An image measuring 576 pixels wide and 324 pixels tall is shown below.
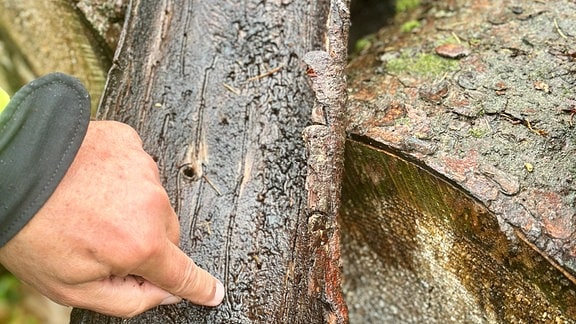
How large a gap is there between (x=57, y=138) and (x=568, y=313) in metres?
1.74

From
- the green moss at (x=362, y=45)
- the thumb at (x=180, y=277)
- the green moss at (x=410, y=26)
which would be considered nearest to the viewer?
the thumb at (x=180, y=277)

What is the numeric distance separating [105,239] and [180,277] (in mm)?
292

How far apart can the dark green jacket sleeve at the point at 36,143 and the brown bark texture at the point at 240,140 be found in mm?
658

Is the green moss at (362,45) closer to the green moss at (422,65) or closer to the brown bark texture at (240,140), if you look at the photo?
the green moss at (422,65)

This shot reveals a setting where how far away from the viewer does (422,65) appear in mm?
2453

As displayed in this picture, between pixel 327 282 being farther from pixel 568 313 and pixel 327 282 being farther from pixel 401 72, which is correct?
pixel 401 72

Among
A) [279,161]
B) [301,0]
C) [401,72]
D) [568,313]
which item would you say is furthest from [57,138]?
[568,313]

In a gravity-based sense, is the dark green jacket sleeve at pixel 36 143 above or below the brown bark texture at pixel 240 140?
above

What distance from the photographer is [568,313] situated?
6.17ft

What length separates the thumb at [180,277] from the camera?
162cm

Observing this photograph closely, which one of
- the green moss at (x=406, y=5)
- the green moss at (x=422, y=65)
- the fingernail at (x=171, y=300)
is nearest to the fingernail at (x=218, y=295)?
the fingernail at (x=171, y=300)

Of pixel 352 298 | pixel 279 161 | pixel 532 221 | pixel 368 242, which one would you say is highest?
pixel 532 221

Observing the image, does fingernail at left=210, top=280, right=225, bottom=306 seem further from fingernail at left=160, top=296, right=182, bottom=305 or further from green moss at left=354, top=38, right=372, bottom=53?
green moss at left=354, top=38, right=372, bottom=53

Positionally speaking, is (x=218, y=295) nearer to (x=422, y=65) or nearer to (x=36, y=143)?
(x=36, y=143)
